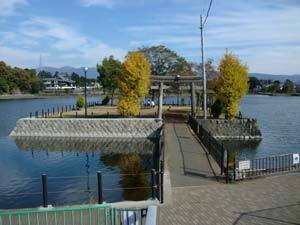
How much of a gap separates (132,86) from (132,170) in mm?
18858

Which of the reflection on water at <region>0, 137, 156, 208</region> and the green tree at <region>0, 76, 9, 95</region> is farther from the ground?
the green tree at <region>0, 76, 9, 95</region>

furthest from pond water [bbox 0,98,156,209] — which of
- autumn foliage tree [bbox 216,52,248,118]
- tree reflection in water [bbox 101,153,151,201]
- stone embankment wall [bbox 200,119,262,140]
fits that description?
autumn foliage tree [bbox 216,52,248,118]

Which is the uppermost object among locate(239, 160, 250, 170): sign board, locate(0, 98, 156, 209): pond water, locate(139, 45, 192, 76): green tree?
locate(139, 45, 192, 76): green tree

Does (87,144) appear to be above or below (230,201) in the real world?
A: below

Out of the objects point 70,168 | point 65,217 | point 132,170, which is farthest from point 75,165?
point 65,217

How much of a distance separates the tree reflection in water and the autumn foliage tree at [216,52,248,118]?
1384 centimetres

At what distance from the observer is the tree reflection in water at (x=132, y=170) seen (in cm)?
1781

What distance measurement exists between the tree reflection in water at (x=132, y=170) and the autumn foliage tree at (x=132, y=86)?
41.1ft

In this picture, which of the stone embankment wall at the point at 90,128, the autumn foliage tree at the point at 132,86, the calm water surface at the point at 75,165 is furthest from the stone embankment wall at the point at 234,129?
the autumn foliage tree at the point at 132,86

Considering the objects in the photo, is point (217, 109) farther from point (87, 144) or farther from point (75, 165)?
point (75, 165)

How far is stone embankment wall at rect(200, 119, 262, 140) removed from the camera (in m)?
36.4

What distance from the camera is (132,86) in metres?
41.5

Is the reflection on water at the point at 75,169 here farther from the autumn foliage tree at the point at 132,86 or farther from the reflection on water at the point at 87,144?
the autumn foliage tree at the point at 132,86

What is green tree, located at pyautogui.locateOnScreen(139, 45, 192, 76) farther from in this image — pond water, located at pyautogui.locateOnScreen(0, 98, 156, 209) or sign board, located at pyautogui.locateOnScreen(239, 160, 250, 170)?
sign board, located at pyautogui.locateOnScreen(239, 160, 250, 170)
